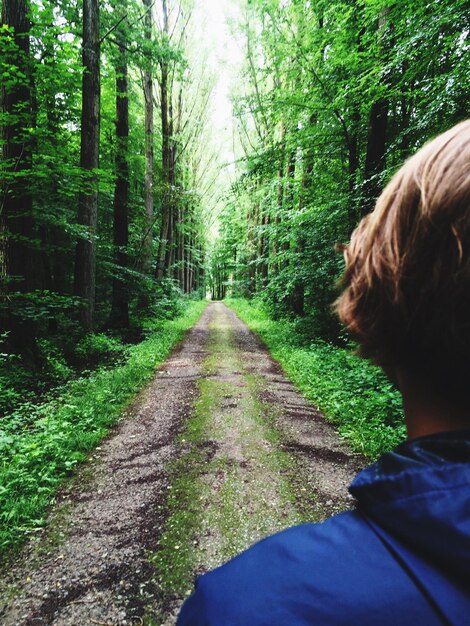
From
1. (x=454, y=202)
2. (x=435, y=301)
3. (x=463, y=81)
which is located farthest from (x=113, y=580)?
(x=463, y=81)

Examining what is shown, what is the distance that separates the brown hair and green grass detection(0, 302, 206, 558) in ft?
11.5

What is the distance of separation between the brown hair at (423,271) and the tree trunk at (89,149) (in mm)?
7355

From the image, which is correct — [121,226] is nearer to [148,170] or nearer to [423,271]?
[148,170]

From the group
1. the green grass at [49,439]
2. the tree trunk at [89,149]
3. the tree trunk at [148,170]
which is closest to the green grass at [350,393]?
the green grass at [49,439]

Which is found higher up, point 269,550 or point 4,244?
point 4,244

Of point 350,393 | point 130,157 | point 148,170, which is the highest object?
point 148,170

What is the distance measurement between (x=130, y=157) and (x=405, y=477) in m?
12.9

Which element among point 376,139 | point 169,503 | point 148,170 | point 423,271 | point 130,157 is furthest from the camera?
point 148,170

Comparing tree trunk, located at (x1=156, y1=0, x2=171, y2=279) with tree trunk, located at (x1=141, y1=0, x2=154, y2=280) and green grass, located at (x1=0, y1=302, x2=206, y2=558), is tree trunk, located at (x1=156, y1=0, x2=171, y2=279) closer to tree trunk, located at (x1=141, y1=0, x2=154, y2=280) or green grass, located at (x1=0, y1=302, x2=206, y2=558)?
tree trunk, located at (x1=141, y1=0, x2=154, y2=280)

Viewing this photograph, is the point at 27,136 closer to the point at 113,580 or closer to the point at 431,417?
the point at 113,580

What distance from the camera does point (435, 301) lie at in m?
0.64

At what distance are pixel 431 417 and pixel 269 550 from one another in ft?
1.47

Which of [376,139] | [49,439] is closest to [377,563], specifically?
[49,439]

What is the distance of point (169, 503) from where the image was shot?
10.6ft
